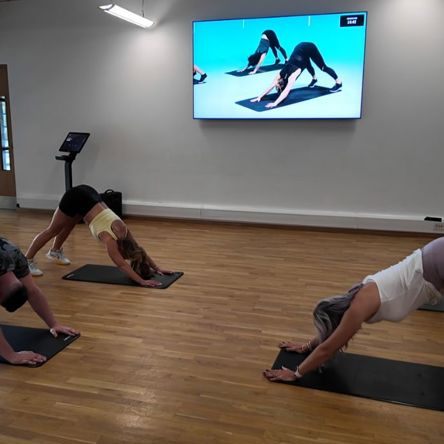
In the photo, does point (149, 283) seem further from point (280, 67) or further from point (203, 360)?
point (280, 67)

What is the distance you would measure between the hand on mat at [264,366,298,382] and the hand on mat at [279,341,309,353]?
9.9 inches

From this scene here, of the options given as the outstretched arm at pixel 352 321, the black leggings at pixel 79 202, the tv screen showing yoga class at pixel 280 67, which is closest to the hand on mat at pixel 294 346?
the outstretched arm at pixel 352 321

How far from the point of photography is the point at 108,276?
3963 millimetres

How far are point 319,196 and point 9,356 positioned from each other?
4.24m

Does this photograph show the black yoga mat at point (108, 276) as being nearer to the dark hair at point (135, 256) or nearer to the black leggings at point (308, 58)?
the dark hair at point (135, 256)

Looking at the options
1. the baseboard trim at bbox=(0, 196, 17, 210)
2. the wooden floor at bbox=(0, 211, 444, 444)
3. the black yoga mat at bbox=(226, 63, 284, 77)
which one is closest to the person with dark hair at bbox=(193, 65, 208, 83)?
the black yoga mat at bbox=(226, 63, 284, 77)

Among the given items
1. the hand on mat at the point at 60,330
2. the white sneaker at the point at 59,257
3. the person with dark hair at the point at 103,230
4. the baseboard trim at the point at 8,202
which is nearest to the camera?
the hand on mat at the point at 60,330

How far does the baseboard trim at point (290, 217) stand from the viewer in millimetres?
5562

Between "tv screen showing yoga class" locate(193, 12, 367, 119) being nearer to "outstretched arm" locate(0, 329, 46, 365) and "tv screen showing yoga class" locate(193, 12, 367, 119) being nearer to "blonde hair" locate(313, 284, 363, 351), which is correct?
"blonde hair" locate(313, 284, 363, 351)

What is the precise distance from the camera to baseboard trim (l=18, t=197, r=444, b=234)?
18.2ft

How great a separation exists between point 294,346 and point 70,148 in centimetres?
453

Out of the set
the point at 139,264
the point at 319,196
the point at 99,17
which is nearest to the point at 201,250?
the point at 139,264

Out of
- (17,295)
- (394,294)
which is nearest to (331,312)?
(394,294)

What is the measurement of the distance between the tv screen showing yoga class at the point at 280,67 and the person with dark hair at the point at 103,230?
2.61m
